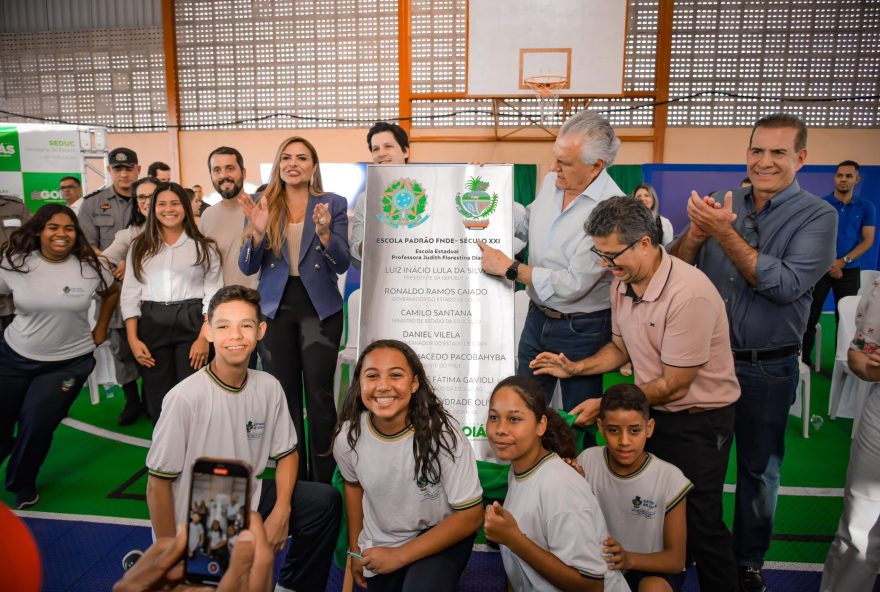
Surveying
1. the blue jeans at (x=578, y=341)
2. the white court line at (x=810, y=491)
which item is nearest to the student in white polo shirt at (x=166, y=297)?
the blue jeans at (x=578, y=341)

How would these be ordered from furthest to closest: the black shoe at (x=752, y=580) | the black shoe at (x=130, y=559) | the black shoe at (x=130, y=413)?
the black shoe at (x=130, y=413)
the black shoe at (x=130, y=559)
the black shoe at (x=752, y=580)

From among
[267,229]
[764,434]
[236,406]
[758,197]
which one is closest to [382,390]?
[236,406]

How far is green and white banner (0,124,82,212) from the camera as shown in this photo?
24.5ft

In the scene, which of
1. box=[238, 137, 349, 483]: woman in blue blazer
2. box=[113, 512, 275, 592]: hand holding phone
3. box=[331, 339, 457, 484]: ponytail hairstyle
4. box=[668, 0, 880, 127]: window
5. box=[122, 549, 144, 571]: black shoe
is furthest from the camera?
box=[668, 0, 880, 127]: window

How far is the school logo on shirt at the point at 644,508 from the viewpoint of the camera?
1.93m

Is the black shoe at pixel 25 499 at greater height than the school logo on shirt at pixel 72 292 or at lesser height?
lesser

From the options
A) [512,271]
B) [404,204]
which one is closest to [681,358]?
[512,271]

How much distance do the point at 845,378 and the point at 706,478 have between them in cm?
292

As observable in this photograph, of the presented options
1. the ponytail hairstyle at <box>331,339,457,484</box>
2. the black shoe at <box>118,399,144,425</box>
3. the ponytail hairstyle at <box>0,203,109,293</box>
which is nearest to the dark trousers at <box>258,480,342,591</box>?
the ponytail hairstyle at <box>331,339,457,484</box>

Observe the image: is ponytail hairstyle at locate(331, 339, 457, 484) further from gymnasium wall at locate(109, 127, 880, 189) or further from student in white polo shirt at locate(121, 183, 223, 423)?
gymnasium wall at locate(109, 127, 880, 189)

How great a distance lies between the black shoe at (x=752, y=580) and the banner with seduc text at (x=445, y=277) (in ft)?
3.87

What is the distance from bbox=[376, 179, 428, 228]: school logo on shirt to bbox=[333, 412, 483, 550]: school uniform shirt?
1064 mm

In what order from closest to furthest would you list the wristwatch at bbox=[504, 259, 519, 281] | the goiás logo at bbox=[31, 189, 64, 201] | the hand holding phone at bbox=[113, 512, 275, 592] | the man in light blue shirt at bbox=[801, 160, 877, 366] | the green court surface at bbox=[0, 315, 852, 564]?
the hand holding phone at bbox=[113, 512, 275, 592]
the wristwatch at bbox=[504, 259, 519, 281]
the green court surface at bbox=[0, 315, 852, 564]
the man in light blue shirt at bbox=[801, 160, 877, 366]
the goiás logo at bbox=[31, 189, 64, 201]

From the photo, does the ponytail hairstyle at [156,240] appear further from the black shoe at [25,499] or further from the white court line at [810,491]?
the white court line at [810,491]
